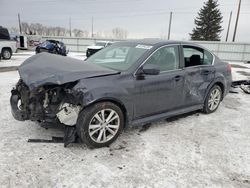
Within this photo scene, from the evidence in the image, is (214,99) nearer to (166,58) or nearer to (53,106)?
(166,58)

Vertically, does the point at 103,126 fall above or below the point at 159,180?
above

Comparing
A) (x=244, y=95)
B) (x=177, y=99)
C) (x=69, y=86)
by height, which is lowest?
(x=244, y=95)

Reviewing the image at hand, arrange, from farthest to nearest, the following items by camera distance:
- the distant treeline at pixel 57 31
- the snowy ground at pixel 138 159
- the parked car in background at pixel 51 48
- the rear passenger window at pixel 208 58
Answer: the distant treeline at pixel 57 31 < the parked car in background at pixel 51 48 < the rear passenger window at pixel 208 58 < the snowy ground at pixel 138 159

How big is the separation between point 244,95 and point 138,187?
5.79 metres

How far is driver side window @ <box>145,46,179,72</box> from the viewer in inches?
149

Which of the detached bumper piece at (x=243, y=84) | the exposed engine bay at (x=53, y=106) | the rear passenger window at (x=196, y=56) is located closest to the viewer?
the exposed engine bay at (x=53, y=106)

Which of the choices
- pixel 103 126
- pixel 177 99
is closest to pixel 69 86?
pixel 103 126

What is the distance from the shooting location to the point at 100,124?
10.6 feet

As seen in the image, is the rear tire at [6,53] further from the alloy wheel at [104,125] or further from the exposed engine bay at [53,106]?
the alloy wheel at [104,125]

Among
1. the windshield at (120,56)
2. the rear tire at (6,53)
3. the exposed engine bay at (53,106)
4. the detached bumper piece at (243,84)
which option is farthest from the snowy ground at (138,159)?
the rear tire at (6,53)

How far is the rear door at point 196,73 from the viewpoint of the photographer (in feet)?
14.0

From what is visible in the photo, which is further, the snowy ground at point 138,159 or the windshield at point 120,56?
the windshield at point 120,56

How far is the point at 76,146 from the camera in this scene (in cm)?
333

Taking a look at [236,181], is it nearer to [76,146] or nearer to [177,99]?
[177,99]
